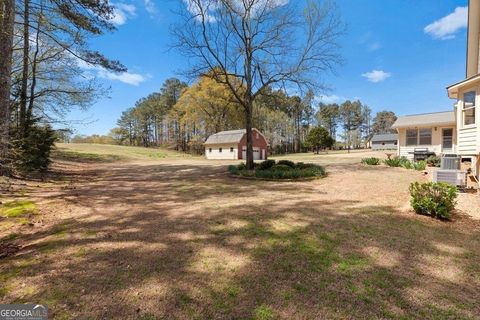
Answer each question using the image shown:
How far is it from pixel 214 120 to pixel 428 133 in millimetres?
28896

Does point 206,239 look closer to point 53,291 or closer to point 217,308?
point 217,308

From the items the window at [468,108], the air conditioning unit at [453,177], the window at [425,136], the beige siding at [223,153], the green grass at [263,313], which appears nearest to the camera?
the green grass at [263,313]

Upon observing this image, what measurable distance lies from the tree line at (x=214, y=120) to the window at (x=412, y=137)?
12.0 meters

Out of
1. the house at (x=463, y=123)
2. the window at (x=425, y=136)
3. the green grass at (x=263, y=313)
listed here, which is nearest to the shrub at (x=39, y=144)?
the green grass at (x=263, y=313)

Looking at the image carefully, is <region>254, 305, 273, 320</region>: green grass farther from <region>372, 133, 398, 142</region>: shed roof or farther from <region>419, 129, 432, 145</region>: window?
<region>372, 133, 398, 142</region>: shed roof

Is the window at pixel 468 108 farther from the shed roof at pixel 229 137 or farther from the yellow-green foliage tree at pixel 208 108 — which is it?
the yellow-green foliage tree at pixel 208 108

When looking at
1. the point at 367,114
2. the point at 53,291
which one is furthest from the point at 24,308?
the point at 367,114

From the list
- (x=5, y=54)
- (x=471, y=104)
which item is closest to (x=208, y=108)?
(x=5, y=54)

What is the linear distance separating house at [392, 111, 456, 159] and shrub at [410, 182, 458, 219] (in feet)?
56.0

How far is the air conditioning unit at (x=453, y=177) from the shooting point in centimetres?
848

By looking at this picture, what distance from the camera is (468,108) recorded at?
955cm

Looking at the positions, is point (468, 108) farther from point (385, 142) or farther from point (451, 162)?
point (385, 142)

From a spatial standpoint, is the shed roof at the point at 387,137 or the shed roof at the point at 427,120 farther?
the shed roof at the point at 387,137

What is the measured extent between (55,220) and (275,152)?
172 ft
